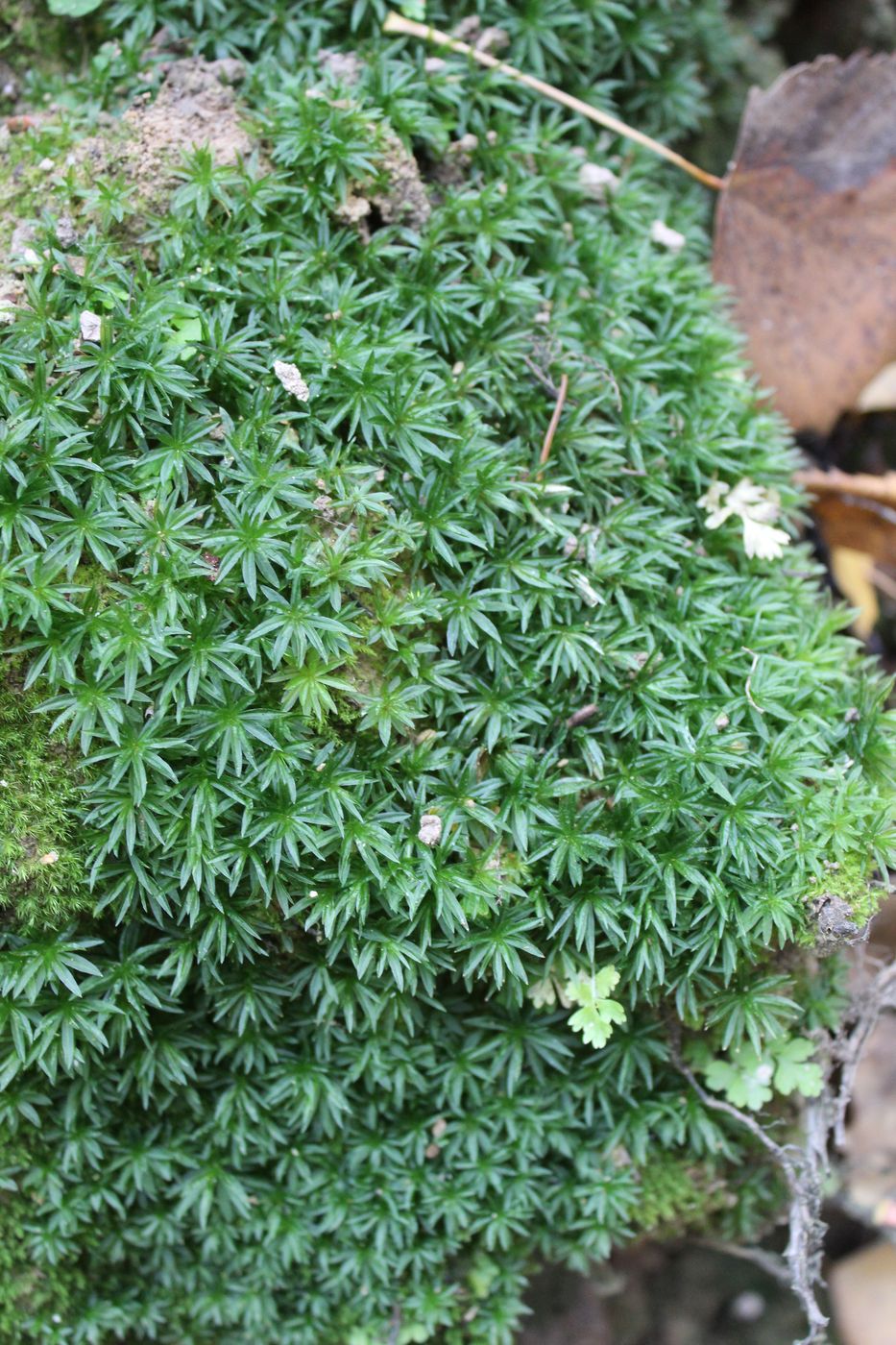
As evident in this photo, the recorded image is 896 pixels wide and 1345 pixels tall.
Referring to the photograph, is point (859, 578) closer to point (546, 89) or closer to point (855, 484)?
point (855, 484)

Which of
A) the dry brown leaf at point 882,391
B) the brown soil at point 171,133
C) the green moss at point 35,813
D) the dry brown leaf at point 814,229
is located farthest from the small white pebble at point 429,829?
the dry brown leaf at point 882,391

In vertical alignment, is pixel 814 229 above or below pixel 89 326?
below

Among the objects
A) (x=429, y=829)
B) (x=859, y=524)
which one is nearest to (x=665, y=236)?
(x=859, y=524)

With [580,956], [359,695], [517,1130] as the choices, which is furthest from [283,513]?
[517,1130]

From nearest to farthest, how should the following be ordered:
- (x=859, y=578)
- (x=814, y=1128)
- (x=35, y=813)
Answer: (x=35, y=813)
(x=814, y=1128)
(x=859, y=578)

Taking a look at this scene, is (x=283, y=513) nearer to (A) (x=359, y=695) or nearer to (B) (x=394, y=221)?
(A) (x=359, y=695)

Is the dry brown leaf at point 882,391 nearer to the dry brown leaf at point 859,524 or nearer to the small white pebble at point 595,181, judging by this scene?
the dry brown leaf at point 859,524
